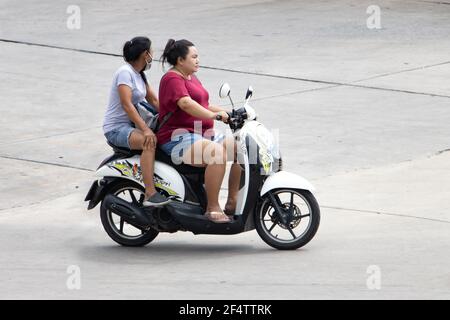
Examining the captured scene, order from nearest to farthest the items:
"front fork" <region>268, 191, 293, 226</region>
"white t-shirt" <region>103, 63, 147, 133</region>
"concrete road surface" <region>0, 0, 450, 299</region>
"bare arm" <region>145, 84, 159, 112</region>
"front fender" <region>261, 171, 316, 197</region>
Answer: "concrete road surface" <region>0, 0, 450, 299</region>
"front fender" <region>261, 171, 316, 197</region>
"front fork" <region>268, 191, 293, 226</region>
"white t-shirt" <region>103, 63, 147, 133</region>
"bare arm" <region>145, 84, 159, 112</region>

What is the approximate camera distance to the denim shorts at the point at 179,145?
9.48m

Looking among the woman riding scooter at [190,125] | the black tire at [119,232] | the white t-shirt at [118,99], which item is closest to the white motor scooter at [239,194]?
the black tire at [119,232]

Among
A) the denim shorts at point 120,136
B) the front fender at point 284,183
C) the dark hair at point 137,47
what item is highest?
the dark hair at point 137,47

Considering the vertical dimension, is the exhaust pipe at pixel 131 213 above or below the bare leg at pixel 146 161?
below

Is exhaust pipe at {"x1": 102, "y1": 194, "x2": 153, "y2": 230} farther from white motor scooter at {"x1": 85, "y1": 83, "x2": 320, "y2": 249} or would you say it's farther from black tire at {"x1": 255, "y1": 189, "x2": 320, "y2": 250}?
black tire at {"x1": 255, "y1": 189, "x2": 320, "y2": 250}

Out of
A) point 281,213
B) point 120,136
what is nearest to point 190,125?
point 120,136

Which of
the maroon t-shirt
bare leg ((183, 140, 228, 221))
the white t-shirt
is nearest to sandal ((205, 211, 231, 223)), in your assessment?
bare leg ((183, 140, 228, 221))

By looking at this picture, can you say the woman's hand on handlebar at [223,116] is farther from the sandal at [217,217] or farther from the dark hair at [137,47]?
the dark hair at [137,47]

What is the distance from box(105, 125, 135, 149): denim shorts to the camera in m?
9.68

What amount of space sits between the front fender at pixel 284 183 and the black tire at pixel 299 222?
6 centimetres

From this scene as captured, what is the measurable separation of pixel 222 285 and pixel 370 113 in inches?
232

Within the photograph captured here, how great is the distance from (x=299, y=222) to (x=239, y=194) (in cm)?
51

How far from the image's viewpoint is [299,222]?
9.54m

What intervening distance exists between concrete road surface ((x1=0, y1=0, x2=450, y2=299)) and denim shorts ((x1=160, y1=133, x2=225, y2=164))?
76cm
